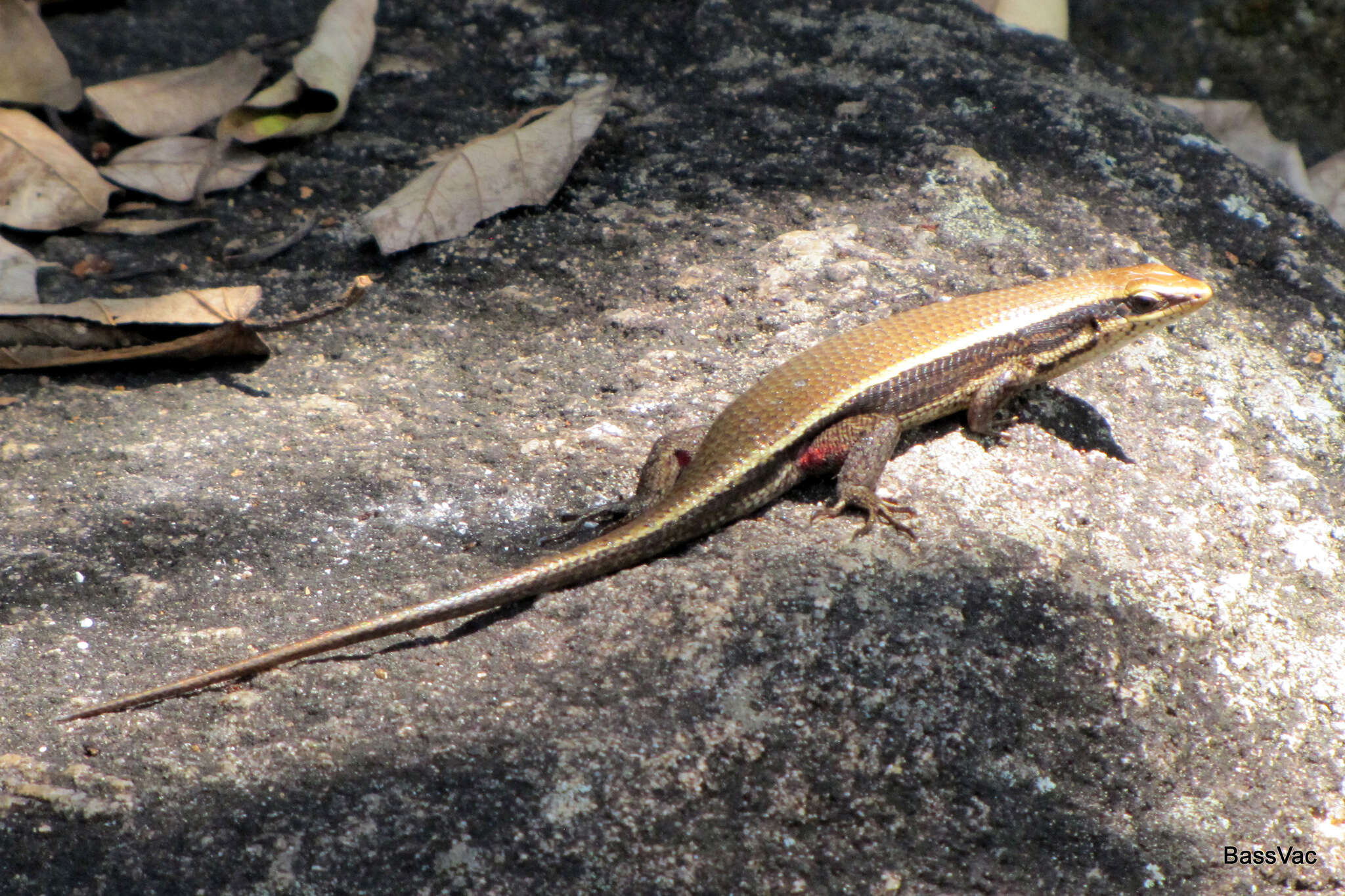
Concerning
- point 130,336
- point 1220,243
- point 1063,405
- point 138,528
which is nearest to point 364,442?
point 138,528

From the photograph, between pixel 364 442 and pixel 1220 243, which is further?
pixel 1220 243

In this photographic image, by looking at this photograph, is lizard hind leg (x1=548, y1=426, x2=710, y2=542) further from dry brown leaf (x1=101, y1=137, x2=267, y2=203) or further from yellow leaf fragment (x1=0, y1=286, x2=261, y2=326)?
dry brown leaf (x1=101, y1=137, x2=267, y2=203)

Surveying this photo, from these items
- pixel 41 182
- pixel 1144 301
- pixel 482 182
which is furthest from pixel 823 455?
pixel 41 182

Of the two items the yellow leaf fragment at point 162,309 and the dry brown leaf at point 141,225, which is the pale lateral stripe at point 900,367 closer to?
the yellow leaf fragment at point 162,309

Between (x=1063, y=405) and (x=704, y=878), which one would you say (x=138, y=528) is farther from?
(x=1063, y=405)

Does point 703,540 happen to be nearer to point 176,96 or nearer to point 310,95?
point 310,95

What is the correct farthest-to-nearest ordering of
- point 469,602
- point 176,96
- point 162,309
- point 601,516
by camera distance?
point 176,96 → point 162,309 → point 601,516 → point 469,602
